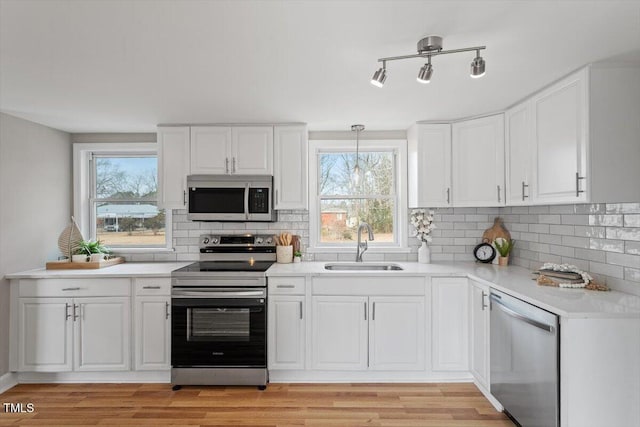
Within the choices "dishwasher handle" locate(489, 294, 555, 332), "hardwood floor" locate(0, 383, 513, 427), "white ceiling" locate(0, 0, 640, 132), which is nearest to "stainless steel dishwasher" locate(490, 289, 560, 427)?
"dishwasher handle" locate(489, 294, 555, 332)

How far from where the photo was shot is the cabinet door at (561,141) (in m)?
2.16

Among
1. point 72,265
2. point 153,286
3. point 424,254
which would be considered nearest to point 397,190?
point 424,254

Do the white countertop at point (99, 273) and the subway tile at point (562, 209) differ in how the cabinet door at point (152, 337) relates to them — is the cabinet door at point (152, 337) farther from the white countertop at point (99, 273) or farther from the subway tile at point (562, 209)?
the subway tile at point (562, 209)

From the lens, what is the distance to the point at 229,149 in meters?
3.45

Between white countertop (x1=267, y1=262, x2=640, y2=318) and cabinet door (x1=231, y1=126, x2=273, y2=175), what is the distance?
94 cm

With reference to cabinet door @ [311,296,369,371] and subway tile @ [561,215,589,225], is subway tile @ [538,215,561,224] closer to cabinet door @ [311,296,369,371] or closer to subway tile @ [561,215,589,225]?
subway tile @ [561,215,589,225]

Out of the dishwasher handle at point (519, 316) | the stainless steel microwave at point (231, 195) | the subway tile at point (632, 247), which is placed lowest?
the dishwasher handle at point (519, 316)

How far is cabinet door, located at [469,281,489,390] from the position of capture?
2.72 m

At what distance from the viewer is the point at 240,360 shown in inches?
118

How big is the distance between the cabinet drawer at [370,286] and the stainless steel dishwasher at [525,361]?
63cm

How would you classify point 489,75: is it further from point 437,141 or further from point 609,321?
point 609,321

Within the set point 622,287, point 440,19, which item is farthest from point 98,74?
point 622,287

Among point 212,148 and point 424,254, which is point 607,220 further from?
point 212,148

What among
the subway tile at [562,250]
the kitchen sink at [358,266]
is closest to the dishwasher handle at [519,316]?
the subway tile at [562,250]
